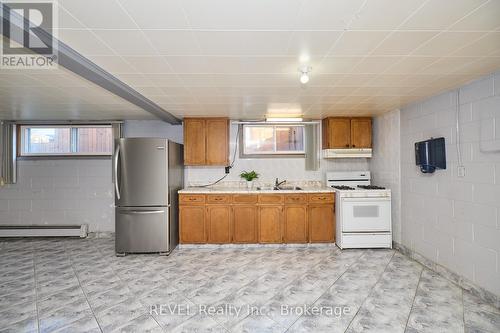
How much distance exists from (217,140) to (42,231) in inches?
144

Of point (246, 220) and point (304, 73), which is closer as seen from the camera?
point (304, 73)

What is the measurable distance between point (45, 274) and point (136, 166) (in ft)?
5.64

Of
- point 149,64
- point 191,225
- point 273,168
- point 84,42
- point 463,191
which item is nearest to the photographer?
point 84,42

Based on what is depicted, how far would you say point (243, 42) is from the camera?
1.81 m

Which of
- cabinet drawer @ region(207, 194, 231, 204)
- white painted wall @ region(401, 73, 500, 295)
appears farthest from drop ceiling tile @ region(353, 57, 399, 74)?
cabinet drawer @ region(207, 194, 231, 204)

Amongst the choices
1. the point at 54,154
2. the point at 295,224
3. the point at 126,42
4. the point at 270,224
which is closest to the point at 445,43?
the point at 126,42

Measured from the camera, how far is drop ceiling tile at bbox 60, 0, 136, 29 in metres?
1.40

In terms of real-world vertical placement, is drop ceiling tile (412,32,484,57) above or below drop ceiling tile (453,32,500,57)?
above

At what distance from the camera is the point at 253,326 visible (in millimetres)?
2037

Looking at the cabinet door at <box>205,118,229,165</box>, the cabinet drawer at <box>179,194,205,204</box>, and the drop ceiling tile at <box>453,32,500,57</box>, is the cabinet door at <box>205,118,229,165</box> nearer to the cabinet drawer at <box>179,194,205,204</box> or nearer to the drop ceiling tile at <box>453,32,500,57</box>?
the cabinet drawer at <box>179,194,205,204</box>

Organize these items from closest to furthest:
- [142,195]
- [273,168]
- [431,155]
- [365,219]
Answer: [431,155] → [142,195] → [365,219] → [273,168]

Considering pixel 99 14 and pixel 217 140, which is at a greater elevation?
pixel 99 14

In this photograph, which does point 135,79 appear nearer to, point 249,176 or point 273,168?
point 249,176

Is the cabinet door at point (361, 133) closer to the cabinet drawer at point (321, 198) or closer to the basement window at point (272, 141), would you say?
the basement window at point (272, 141)
